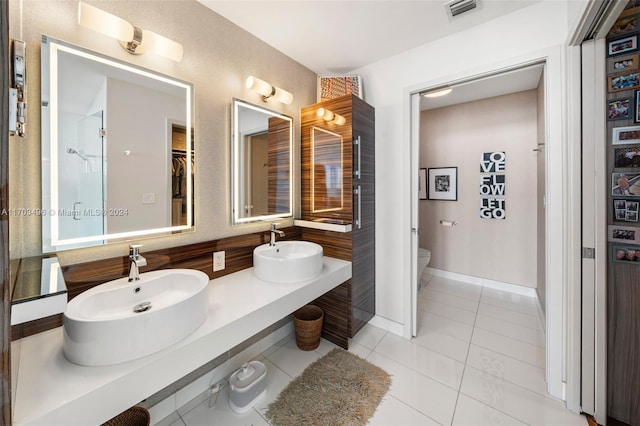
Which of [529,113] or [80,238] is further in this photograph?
[529,113]

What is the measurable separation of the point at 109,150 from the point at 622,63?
267 centimetres

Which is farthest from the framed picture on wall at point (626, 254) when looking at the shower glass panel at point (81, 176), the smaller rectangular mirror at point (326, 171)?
the shower glass panel at point (81, 176)

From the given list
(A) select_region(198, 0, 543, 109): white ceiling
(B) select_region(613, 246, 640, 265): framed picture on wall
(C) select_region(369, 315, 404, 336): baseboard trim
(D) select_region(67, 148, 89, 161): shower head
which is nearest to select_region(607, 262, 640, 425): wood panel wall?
(B) select_region(613, 246, 640, 265): framed picture on wall

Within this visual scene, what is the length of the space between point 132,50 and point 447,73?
2095 mm

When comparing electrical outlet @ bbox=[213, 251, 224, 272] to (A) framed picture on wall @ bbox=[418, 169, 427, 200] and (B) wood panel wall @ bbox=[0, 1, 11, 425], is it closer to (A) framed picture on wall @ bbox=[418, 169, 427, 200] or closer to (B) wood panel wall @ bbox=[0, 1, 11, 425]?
(B) wood panel wall @ bbox=[0, 1, 11, 425]

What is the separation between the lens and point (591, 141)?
142cm

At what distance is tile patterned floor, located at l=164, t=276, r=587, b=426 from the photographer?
4.92 ft

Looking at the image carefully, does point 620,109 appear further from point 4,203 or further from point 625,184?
point 4,203

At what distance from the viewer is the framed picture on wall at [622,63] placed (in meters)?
1.30

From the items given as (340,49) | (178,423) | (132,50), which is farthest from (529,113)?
→ (178,423)

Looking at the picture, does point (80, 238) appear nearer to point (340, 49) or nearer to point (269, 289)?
point (269, 289)

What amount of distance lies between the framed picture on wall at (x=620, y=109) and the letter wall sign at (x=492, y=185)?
197cm

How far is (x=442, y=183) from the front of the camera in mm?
3668

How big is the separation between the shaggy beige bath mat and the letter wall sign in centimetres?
254
